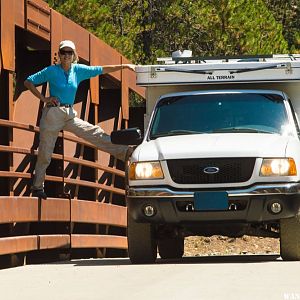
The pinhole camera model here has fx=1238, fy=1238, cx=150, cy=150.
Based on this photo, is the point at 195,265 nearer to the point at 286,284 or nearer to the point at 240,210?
the point at 240,210

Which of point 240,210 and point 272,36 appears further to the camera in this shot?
point 272,36

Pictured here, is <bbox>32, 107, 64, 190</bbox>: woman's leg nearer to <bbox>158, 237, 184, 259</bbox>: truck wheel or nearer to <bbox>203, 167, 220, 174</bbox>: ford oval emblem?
<bbox>158, 237, 184, 259</bbox>: truck wheel

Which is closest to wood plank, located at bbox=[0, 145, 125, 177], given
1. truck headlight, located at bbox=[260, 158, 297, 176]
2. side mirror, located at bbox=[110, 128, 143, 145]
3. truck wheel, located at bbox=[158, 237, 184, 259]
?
side mirror, located at bbox=[110, 128, 143, 145]

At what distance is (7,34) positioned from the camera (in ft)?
46.5

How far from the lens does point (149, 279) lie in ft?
34.6

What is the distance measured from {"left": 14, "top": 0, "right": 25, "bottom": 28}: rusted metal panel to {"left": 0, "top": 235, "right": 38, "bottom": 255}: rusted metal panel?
8.52 ft

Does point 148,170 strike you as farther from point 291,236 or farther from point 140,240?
point 291,236

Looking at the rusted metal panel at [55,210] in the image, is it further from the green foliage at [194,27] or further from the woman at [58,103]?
the green foliage at [194,27]

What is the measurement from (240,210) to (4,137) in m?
3.59

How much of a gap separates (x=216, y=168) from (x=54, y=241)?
10.5ft

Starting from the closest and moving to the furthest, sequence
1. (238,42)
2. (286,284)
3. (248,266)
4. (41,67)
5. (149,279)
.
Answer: (286,284) → (149,279) → (248,266) → (41,67) → (238,42)

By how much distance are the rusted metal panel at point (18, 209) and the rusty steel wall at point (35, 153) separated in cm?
1

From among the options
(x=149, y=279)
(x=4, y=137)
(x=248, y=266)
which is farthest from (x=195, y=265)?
(x=4, y=137)

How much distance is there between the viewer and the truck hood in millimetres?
12344
